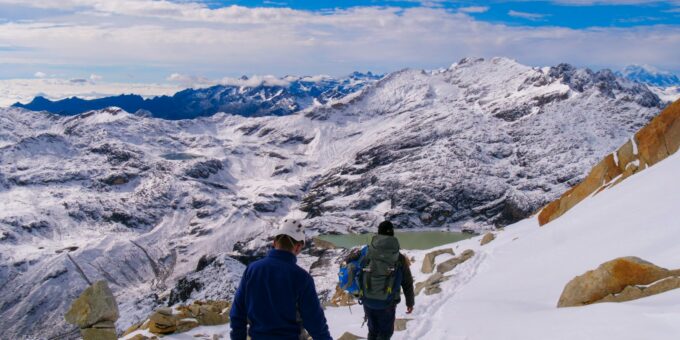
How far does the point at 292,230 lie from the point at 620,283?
10.5m

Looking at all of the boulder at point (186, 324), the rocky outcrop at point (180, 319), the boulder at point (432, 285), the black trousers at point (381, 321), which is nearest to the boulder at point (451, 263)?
the boulder at point (432, 285)

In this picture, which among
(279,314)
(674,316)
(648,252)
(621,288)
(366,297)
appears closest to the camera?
(279,314)

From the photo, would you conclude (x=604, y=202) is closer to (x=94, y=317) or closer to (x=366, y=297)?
(x=366, y=297)

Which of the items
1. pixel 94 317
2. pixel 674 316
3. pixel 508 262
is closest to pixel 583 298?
pixel 674 316

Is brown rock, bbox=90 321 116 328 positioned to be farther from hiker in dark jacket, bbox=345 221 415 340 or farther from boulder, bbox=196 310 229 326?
hiker in dark jacket, bbox=345 221 415 340

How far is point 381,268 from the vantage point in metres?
11.1

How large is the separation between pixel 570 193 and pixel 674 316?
2915 centimetres

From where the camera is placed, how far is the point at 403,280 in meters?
11.5

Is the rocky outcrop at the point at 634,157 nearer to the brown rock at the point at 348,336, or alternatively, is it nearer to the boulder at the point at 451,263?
the boulder at the point at 451,263

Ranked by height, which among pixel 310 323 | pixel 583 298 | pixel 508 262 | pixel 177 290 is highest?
pixel 310 323

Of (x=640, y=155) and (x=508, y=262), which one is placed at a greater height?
(x=640, y=155)

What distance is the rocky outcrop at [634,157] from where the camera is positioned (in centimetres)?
3136

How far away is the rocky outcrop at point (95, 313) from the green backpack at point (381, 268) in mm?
9583

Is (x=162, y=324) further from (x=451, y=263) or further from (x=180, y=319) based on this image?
(x=451, y=263)
